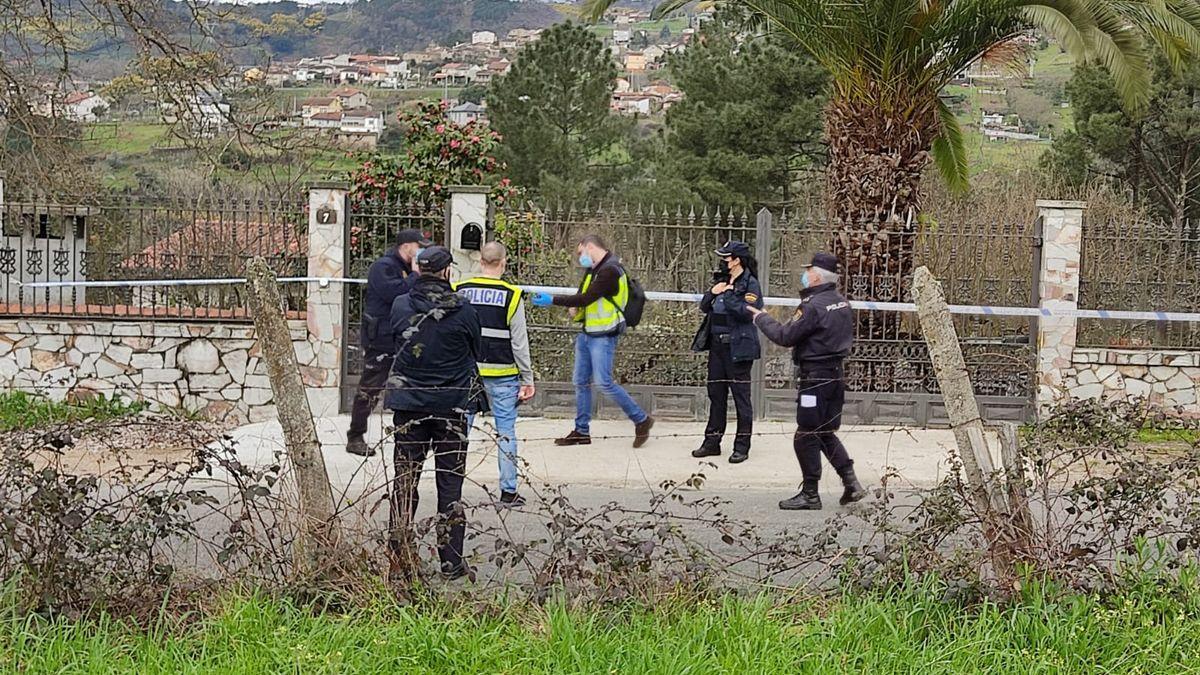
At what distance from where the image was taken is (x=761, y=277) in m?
12.0

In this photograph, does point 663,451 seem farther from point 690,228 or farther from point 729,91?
point 729,91

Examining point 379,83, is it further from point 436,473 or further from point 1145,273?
point 436,473

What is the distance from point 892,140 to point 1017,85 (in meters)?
26.9

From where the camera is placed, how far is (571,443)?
10758mm

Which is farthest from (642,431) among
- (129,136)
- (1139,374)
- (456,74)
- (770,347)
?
(456,74)

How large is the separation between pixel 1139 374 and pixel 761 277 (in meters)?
3.51

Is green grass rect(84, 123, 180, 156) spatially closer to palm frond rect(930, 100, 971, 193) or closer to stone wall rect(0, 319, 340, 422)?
stone wall rect(0, 319, 340, 422)

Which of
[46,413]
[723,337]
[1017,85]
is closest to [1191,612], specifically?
[723,337]

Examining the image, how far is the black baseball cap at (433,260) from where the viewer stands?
7.67 metres

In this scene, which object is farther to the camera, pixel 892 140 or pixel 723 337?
pixel 892 140

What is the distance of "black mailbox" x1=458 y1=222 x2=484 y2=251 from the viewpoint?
38.9ft

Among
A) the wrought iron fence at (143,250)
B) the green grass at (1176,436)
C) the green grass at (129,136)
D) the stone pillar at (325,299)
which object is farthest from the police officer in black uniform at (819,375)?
the green grass at (129,136)

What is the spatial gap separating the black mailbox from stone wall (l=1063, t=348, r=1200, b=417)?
17.5ft

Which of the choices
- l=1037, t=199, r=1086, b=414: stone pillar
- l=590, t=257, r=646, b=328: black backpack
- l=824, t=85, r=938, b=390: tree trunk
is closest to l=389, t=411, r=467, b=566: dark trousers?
l=590, t=257, r=646, b=328: black backpack
